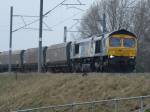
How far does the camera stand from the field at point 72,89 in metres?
29.0

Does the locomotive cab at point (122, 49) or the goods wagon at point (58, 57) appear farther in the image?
the goods wagon at point (58, 57)

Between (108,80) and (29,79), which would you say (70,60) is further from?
(108,80)

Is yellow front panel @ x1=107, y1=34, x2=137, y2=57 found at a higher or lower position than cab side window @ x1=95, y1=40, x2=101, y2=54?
lower

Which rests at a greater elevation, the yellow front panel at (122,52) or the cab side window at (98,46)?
the cab side window at (98,46)

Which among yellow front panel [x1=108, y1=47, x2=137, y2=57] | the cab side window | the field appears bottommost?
the field

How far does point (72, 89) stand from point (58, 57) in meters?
23.2

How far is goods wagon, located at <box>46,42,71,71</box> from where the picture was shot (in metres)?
53.5

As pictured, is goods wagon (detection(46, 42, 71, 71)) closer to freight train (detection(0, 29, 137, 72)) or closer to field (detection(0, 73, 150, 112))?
freight train (detection(0, 29, 137, 72))

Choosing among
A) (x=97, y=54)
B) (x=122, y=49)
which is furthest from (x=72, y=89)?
(x=97, y=54)

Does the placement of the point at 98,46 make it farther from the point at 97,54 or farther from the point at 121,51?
the point at 121,51

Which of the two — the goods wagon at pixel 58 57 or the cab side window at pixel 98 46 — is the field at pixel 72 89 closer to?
the cab side window at pixel 98 46

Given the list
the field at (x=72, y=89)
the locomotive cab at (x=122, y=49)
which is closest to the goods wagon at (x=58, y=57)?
the field at (x=72, y=89)

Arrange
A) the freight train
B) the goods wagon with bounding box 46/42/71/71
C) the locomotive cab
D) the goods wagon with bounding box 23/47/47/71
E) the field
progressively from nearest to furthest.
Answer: the field < the locomotive cab < the freight train < the goods wagon with bounding box 46/42/71/71 < the goods wagon with bounding box 23/47/47/71

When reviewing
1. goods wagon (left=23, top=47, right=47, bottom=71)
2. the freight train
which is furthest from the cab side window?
goods wagon (left=23, top=47, right=47, bottom=71)
